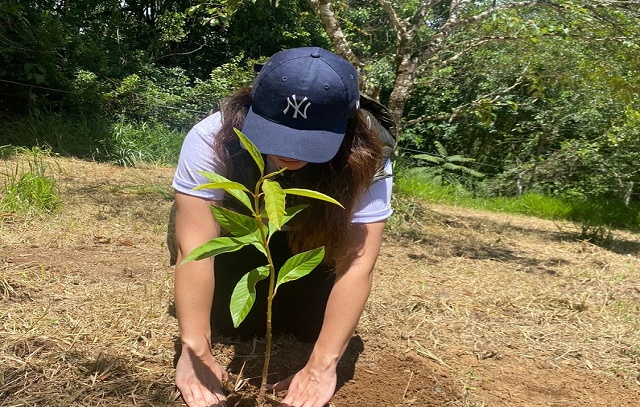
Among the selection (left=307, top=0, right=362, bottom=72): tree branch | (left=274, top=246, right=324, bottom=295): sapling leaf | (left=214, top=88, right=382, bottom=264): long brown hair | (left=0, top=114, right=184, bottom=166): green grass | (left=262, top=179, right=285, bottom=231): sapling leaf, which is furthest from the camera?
(left=0, top=114, right=184, bottom=166): green grass

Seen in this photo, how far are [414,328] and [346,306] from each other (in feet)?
2.92

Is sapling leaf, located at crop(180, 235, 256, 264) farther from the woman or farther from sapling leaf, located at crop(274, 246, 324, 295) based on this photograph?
the woman

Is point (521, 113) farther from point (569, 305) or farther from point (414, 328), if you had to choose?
point (414, 328)

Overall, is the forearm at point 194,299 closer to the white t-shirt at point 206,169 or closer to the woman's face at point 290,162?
the white t-shirt at point 206,169

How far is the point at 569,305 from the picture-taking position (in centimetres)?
295

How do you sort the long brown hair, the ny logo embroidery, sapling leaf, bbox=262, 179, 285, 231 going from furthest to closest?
the long brown hair, the ny logo embroidery, sapling leaf, bbox=262, 179, 285, 231

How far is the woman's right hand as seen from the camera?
1.66 meters

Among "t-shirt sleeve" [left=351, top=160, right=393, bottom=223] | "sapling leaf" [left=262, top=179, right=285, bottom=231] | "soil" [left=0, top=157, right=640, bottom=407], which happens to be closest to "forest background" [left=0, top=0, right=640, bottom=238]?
"soil" [left=0, top=157, right=640, bottom=407]

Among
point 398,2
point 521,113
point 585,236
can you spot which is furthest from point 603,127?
point 585,236

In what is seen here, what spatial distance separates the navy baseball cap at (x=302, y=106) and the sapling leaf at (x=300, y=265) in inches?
8.9

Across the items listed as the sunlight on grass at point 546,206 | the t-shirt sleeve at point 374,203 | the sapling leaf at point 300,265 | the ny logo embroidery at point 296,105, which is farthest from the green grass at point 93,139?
the sapling leaf at point 300,265

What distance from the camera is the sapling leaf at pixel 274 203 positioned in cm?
105

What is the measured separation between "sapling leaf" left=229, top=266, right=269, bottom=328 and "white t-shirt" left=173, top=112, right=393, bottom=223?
421mm

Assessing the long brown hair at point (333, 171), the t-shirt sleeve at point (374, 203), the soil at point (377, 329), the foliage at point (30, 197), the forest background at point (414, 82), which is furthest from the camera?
the forest background at point (414, 82)
